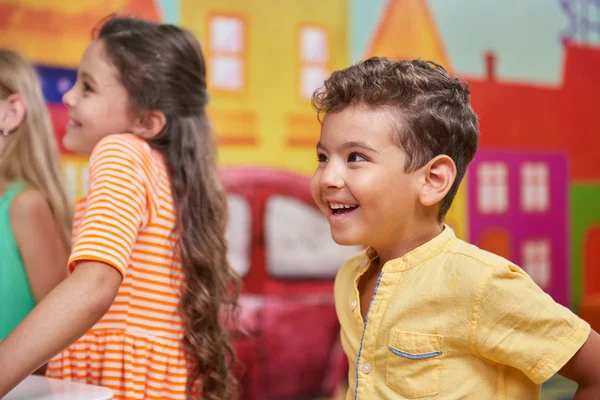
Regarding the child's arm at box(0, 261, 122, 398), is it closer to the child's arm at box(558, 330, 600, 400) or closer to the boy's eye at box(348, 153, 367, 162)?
the boy's eye at box(348, 153, 367, 162)

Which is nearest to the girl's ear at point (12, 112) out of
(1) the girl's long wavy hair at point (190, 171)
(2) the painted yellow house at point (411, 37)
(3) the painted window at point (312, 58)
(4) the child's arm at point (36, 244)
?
(4) the child's arm at point (36, 244)

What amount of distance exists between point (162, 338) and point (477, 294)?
491 mm

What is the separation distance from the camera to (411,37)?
2.63 meters

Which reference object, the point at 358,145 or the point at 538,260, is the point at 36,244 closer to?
the point at 358,145

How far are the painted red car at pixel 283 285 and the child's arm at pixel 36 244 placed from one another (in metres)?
0.95

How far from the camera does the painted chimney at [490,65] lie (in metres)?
2.85

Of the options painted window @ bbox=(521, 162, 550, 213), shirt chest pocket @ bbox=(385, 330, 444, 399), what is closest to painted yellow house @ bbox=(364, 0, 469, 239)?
painted window @ bbox=(521, 162, 550, 213)

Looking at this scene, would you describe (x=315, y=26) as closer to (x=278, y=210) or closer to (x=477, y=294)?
(x=278, y=210)

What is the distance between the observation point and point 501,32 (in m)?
2.90

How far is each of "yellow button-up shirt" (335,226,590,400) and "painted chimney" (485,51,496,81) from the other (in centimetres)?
200

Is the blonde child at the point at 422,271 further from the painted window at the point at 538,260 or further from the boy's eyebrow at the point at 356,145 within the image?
the painted window at the point at 538,260

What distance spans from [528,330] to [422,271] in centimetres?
15

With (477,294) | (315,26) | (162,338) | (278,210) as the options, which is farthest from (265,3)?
(477,294)

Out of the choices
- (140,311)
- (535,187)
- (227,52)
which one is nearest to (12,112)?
(140,311)
